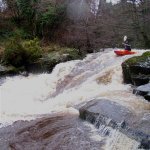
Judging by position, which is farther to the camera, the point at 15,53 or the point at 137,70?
the point at 15,53

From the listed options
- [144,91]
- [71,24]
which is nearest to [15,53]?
[71,24]

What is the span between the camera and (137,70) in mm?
14141

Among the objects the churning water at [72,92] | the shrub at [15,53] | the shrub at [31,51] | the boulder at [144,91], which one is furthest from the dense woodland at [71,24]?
the boulder at [144,91]

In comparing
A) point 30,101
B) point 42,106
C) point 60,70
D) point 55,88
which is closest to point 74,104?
point 42,106

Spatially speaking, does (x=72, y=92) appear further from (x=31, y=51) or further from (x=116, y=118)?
(x=31, y=51)

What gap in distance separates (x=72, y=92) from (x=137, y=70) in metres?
2.89

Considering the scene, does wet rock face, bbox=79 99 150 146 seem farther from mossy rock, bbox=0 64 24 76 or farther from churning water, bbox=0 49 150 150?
mossy rock, bbox=0 64 24 76

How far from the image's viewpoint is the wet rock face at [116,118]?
9016 millimetres

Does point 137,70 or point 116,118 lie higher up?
point 137,70

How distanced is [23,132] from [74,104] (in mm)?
2793

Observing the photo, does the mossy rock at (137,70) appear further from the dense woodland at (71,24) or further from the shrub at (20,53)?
the dense woodland at (71,24)

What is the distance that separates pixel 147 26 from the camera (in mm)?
27641

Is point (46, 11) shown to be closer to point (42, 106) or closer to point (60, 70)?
point (60, 70)

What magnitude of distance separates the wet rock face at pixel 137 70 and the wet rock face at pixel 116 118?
284cm
